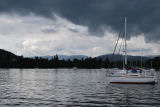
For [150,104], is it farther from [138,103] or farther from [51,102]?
[51,102]

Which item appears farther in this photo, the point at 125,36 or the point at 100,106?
the point at 125,36

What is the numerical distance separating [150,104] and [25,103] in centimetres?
1517

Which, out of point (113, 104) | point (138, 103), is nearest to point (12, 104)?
point (113, 104)

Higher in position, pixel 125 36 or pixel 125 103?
pixel 125 36

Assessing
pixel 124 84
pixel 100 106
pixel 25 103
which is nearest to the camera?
pixel 100 106

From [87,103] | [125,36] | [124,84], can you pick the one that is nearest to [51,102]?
[87,103]

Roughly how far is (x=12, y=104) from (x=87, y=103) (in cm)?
900

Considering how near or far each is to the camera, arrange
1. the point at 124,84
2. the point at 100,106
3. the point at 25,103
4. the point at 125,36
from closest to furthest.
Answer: the point at 100,106 < the point at 25,103 < the point at 124,84 < the point at 125,36

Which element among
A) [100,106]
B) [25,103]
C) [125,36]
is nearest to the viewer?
[100,106]

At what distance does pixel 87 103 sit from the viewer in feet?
91.8

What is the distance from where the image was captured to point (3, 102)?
28.4 metres

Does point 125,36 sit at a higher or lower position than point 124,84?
higher

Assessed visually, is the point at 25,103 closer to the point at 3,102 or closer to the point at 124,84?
the point at 3,102

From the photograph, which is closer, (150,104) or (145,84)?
(150,104)
